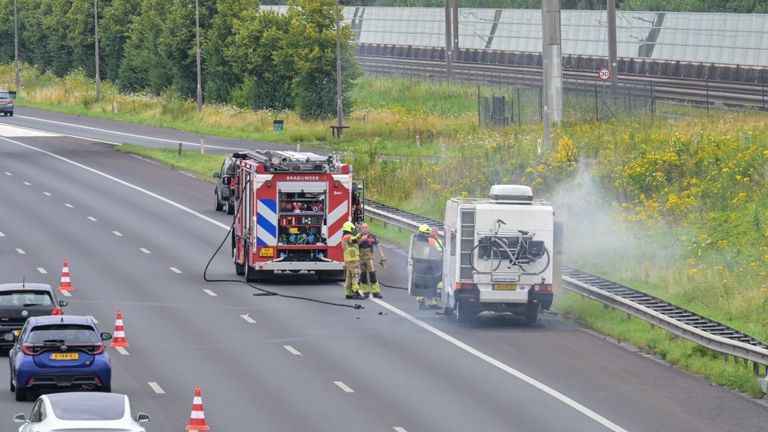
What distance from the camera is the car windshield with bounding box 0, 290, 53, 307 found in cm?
3077

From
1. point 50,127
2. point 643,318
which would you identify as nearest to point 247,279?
point 643,318

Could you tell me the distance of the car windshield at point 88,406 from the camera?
19.5 metres

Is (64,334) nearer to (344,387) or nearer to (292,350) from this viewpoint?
(344,387)

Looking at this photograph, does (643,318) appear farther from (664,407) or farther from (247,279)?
(247,279)

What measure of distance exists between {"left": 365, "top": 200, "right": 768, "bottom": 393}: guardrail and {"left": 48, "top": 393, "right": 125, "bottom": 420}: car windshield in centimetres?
1159

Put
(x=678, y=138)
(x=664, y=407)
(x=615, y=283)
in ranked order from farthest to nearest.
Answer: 1. (x=678, y=138)
2. (x=615, y=283)
3. (x=664, y=407)

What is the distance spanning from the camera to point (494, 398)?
26.5m

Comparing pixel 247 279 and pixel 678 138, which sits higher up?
pixel 678 138

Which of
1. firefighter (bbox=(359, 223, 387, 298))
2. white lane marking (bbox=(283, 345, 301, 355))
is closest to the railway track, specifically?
firefighter (bbox=(359, 223, 387, 298))

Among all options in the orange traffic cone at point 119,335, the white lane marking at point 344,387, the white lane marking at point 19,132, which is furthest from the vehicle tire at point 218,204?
the white lane marking at point 19,132

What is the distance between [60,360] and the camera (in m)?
25.5

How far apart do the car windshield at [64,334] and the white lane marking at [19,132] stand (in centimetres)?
6452

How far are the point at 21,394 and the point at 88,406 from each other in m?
6.30

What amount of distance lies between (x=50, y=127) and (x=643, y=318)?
68.8 metres
